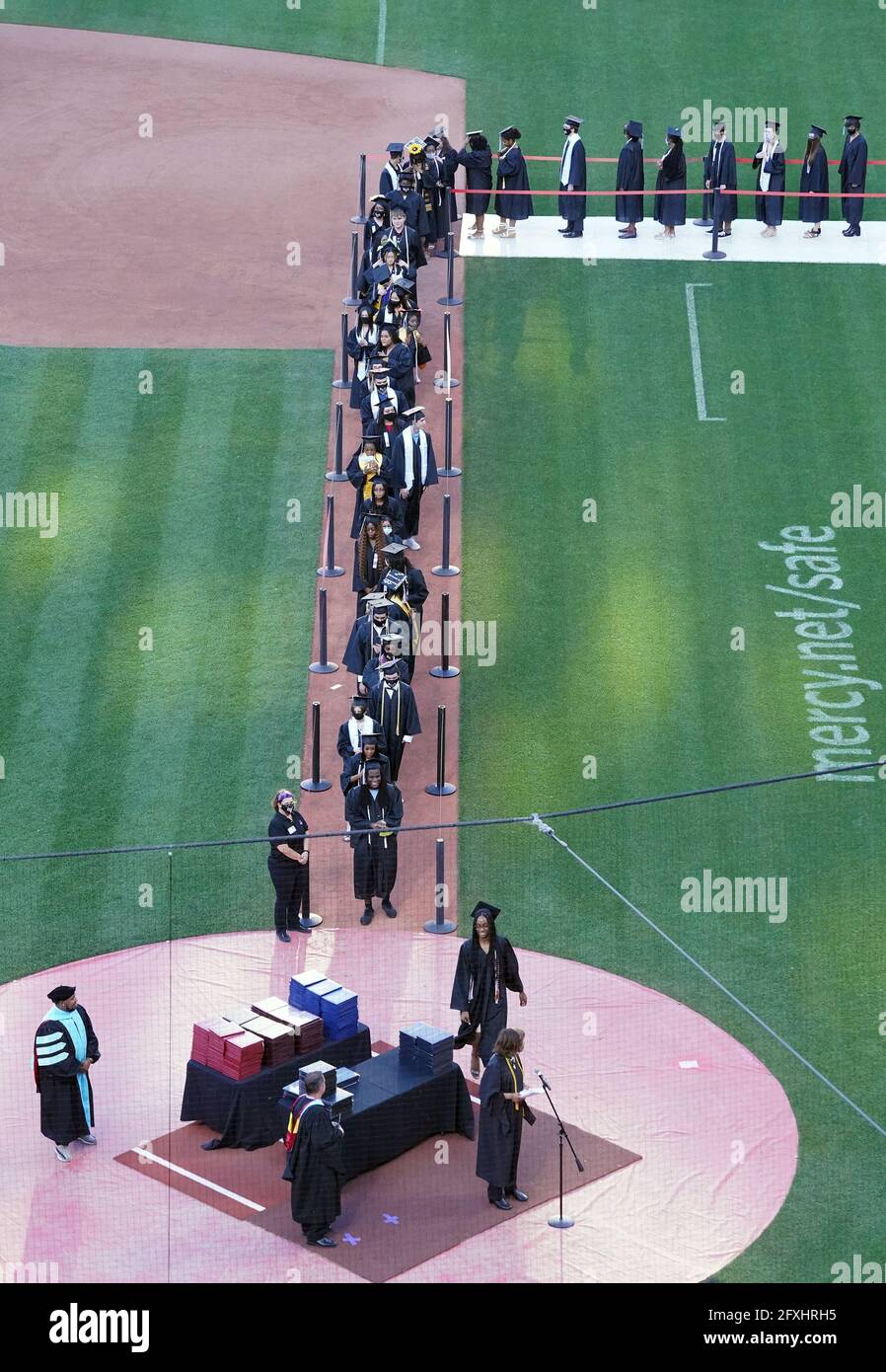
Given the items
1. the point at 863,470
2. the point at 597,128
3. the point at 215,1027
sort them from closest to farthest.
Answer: the point at 215,1027, the point at 863,470, the point at 597,128

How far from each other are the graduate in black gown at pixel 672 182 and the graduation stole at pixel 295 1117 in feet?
67.4

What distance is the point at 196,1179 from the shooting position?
17.1 metres

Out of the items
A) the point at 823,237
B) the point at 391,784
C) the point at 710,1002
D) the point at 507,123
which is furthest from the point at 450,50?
the point at 710,1002

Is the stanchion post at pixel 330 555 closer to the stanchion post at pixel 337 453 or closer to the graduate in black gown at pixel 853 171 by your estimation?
the stanchion post at pixel 337 453

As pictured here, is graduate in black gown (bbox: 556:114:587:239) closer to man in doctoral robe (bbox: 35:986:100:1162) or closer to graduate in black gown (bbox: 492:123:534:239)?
graduate in black gown (bbox: 492:123:534:239)

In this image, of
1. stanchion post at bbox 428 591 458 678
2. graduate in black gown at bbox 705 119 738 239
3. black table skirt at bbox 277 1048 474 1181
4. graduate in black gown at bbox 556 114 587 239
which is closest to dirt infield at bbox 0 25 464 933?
stanchion post at bbox 428 591 458 678

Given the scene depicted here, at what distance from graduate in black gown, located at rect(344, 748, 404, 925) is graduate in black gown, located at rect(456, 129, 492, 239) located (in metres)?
15.5

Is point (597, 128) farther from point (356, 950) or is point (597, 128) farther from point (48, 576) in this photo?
point (356, 950)

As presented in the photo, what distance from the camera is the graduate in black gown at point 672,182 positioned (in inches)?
1334

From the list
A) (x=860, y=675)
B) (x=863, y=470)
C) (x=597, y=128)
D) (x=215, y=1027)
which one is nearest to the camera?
(x=215, y=1027)

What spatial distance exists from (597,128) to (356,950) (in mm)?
21126

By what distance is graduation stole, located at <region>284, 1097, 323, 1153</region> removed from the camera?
53.7 ft

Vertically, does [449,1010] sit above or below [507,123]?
below

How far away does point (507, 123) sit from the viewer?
124 feet
